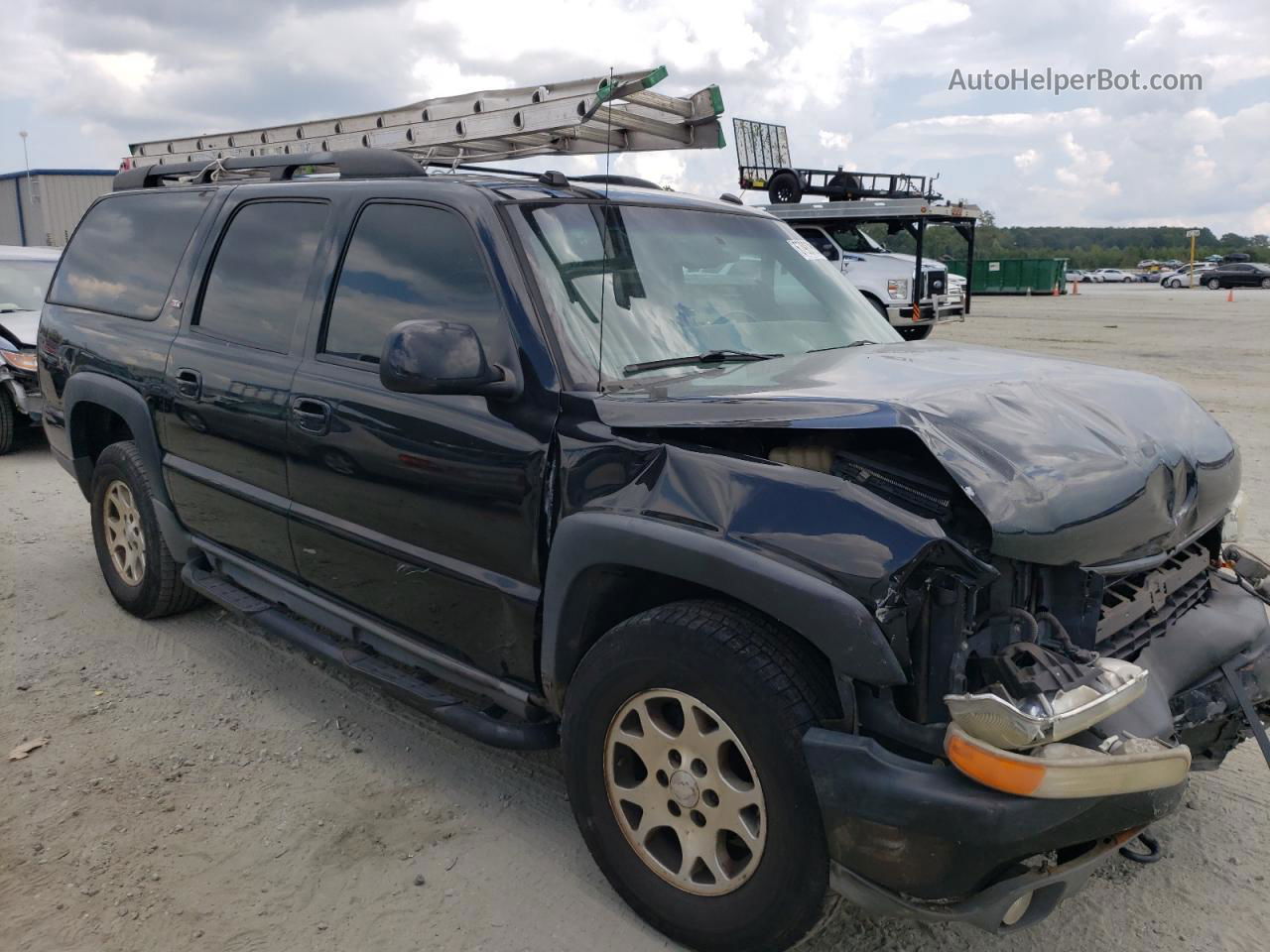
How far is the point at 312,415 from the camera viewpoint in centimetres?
334

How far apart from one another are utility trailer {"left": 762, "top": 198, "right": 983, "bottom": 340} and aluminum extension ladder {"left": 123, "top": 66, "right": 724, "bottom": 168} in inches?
406

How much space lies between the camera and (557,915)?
8.77ft

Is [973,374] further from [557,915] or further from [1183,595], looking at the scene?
[557,915]

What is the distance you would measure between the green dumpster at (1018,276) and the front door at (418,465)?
43.2 meters

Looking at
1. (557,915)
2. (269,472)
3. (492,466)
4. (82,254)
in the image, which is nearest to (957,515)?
Answer: (492,466)

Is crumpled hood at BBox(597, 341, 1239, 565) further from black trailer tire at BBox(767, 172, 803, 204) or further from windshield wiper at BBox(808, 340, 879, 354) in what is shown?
black trailer tire at BBox(767, 172, 803, 204)

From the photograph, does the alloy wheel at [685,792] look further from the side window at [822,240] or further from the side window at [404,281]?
the side window at [822,240]

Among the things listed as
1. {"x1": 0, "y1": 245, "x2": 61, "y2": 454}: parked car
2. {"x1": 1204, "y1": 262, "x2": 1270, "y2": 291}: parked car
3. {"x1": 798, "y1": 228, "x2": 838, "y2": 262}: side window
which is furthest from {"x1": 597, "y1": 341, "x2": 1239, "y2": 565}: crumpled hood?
{"x1": 1204, "y1": 262, "x2": 1270, "y2": 291}: parked car

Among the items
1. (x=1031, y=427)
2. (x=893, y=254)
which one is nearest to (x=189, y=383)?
(x=1031, y=427)

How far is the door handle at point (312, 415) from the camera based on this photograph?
329 cm

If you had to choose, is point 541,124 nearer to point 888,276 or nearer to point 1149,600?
point 1149,600

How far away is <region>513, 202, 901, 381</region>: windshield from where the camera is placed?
9.51 feet

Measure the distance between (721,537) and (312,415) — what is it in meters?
1.70

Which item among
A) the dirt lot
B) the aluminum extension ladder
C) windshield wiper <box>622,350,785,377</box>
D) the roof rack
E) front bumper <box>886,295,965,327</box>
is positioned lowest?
the dirt lot
